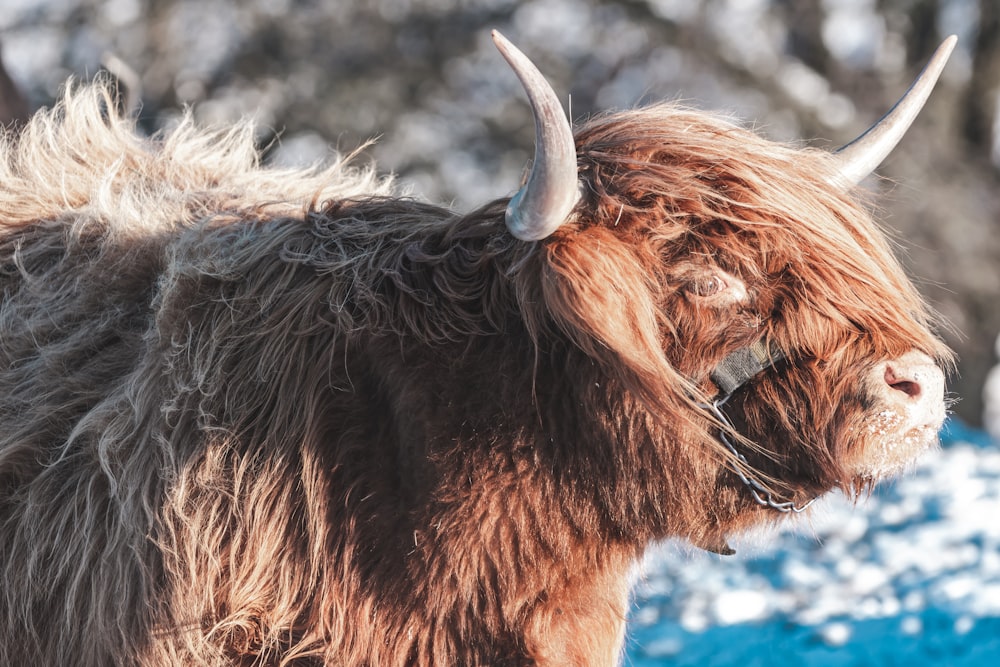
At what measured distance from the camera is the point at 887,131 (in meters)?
2.25

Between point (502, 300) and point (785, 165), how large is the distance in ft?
2.12

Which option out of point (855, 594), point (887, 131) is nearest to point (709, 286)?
point (887, 131)

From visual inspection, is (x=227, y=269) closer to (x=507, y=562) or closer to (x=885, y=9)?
(x=507, y=562)

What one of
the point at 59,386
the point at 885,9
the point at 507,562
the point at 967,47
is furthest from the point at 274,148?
the point at 507,562

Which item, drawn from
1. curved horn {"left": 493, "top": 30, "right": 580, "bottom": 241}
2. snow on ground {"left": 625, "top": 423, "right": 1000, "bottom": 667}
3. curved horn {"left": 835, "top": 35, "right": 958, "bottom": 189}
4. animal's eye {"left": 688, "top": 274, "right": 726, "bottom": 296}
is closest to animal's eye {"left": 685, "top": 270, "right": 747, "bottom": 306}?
animal's eye {"left": 688, "top": 274, "right": 726, "bottom": 296}

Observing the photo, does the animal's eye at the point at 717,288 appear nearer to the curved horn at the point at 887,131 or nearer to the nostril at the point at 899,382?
the nostril at the point at 899,382

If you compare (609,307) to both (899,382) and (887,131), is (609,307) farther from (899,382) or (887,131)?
(887,131)

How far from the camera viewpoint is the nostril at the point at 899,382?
6.25 ft

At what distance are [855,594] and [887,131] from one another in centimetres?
290

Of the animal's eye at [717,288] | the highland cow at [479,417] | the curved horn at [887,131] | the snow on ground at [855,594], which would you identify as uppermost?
the curved horn at [887,131]

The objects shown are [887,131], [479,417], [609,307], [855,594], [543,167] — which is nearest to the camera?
[543,167]

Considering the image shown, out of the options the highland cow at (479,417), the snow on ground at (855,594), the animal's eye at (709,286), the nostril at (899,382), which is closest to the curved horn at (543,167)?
the highland cow at (479,417)

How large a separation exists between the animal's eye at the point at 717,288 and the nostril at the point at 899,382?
307 millimetres

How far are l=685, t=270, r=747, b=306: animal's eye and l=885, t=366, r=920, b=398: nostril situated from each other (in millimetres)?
307
